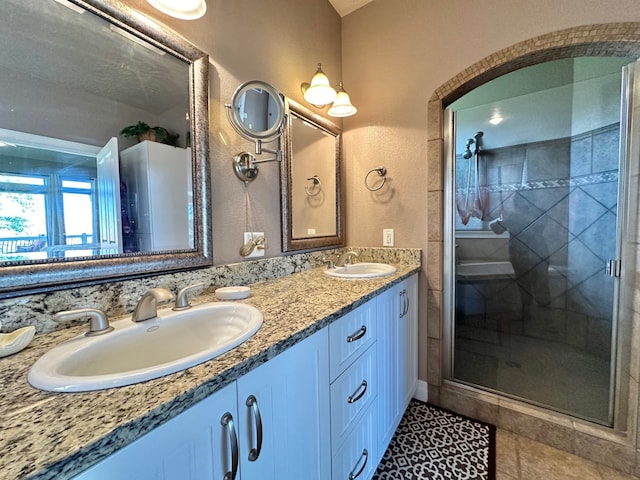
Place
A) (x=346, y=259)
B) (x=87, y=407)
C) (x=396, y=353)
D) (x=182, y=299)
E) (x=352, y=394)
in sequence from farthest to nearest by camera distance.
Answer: (x=346, y=259), (x=396, y=353), (x=352, y=394), (x=182, y=299), (x=87, y=407)

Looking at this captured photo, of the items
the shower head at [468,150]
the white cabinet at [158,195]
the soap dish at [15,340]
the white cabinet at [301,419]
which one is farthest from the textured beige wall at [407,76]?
the soap dish at [15,340]

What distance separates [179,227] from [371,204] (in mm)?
1293

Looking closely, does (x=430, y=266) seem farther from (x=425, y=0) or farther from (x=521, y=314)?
(x=425, y=0)

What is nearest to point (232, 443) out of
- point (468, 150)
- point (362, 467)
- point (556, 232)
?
point (362, 467)

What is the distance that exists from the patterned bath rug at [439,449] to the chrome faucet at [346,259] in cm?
99

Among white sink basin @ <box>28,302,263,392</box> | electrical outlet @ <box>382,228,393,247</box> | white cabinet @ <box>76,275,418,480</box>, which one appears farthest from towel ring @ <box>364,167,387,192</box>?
white sink basin @ <box>28,302,263,392</box>

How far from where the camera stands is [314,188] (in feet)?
5.77

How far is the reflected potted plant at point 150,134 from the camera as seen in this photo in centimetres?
92

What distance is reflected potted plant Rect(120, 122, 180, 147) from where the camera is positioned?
92 cm

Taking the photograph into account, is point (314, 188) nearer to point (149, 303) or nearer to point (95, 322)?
point (149, 303)

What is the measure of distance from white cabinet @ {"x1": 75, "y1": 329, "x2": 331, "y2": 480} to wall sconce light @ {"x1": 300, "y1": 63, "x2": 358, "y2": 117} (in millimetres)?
1373

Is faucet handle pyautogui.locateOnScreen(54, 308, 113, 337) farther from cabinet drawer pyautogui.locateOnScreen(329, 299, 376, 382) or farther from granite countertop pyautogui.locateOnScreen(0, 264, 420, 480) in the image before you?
cabinet drawer pyautogui.locateOnScreen(329, 299, 376, 382)

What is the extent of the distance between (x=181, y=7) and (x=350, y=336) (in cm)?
128

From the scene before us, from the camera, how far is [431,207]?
1.68 metres
